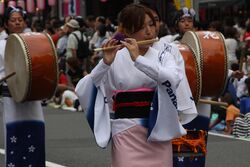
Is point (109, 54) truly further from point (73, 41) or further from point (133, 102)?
point (73, 41)

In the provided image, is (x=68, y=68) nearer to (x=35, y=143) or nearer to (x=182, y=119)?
(x=35, y=143)

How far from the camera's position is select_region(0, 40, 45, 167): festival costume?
260 inches

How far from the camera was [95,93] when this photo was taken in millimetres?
5102

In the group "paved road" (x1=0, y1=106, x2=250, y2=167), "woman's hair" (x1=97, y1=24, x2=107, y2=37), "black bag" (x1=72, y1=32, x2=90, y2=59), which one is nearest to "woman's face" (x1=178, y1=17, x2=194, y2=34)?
"paved road" (x1=0, y1=106, x2=250, y2=167)

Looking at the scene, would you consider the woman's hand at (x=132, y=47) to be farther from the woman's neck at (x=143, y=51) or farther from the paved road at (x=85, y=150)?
the paved road at (x=85, y=150)

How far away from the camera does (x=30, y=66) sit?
6.40m

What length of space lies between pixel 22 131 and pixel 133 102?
6.34 feet

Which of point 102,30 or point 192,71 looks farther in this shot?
point 102,30

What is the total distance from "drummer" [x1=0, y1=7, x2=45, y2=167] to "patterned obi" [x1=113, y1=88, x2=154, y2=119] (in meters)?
1.76

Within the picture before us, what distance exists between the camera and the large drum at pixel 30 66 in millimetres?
6391

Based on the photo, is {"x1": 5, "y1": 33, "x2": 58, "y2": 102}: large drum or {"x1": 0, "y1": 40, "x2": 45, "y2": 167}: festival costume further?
{"x1": 0, "y1": 40, "x2": 45, "y2": 167}: festival costume

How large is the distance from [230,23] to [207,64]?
34.5 feet

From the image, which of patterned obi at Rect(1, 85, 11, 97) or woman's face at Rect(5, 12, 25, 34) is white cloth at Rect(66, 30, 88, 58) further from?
patterned obi at Rect(1, 85, 11, 97)

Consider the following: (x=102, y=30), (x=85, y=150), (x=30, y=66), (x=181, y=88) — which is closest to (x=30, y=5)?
(x=102, y=30)
